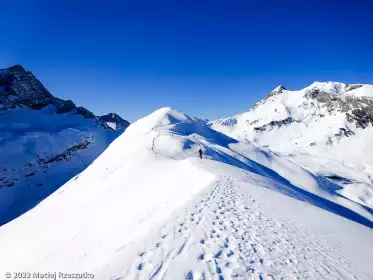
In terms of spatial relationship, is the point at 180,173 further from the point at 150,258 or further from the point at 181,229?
the point at 150,258

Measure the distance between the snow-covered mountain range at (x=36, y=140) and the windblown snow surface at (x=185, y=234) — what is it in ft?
138

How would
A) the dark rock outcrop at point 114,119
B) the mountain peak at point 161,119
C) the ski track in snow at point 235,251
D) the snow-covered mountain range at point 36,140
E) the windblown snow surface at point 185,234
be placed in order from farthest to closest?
the dark rock outcrop at point 114,119, the snow-covered mountain range at point 36,140, the mountain peak at point 161,119, the windblown snow surface at point 185,234, the ski track in snow at point 235,251

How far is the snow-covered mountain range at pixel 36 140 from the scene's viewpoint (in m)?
70.2

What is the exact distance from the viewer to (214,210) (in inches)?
532

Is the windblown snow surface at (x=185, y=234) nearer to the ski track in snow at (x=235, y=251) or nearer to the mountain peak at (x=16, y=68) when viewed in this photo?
the ski track in snow at (x=235, y=251)

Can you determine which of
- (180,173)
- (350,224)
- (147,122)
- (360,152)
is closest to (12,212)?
(147,122)

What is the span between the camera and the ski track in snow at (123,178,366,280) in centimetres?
781

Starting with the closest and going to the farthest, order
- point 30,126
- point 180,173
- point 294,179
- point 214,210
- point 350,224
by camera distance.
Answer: point 214,210
point 350,224
point 180,173
point 294,179
point 30,126

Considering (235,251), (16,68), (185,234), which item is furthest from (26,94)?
(235,251)

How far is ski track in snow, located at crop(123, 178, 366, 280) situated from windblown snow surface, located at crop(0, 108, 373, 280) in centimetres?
4

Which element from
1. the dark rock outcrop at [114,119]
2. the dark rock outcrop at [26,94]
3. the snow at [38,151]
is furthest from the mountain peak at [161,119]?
the dark rock outcrop at [114,119]

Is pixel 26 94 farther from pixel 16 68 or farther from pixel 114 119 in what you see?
pixel 114 119

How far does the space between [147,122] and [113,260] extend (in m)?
51.0

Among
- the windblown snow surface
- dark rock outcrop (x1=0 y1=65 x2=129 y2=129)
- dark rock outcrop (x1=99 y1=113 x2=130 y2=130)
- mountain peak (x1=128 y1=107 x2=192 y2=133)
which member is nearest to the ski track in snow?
the windblown snow surface
